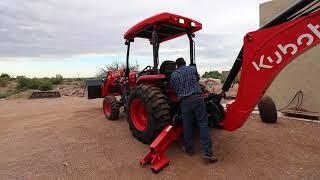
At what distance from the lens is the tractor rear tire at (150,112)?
5.21 m

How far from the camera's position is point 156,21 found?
577cm

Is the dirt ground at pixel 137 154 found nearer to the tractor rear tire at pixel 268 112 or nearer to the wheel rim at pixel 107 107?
the tractor rear tire at pixel 268 112

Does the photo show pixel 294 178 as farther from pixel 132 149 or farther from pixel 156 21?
pixel 156 21

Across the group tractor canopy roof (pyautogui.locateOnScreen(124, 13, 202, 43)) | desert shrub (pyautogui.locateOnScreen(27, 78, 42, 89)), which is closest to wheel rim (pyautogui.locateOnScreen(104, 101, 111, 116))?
tractor canopy roof (pyautogui.locateOnScreen(124, 13, 202, 43))

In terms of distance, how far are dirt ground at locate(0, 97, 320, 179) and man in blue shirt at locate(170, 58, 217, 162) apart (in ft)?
0.92

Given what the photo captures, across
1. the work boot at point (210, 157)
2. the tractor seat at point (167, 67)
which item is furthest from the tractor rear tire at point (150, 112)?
the work boot at point (210, 157)

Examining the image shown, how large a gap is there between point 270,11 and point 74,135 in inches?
260

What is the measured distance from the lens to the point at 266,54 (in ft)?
13.8

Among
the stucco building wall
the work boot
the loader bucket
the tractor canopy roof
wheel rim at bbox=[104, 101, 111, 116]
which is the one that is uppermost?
the tractor canopy roof

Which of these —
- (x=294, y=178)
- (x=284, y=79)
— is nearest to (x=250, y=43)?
(x=294, y=178)

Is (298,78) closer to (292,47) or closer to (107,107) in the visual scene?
(292,47)

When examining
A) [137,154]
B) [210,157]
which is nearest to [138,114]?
[137,154]

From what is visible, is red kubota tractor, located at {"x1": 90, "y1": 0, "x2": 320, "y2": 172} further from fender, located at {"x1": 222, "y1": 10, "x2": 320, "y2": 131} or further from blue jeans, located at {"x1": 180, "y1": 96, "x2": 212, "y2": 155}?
blue jeans, located at {"x1": 180, "y1": 96, "x2": 212, "y2": 155}

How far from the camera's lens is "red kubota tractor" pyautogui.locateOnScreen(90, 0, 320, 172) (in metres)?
3.95
